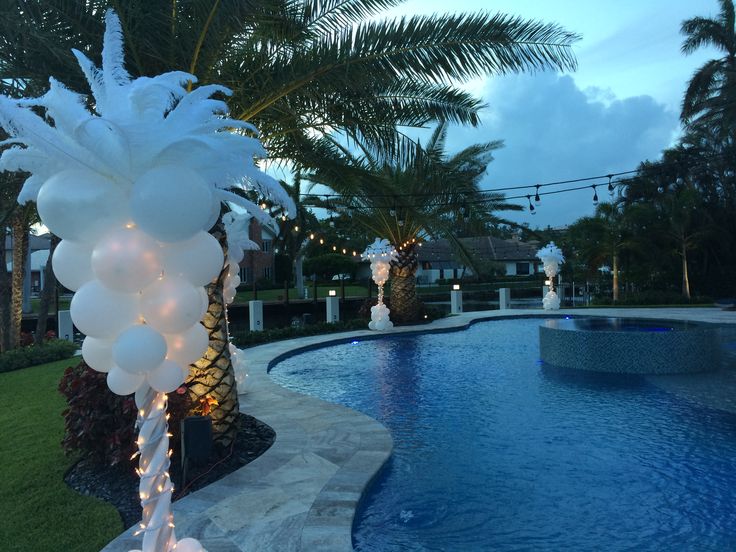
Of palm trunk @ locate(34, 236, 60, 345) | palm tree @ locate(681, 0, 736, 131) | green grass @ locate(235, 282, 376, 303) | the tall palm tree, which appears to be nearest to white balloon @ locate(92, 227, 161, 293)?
the tall palm tree

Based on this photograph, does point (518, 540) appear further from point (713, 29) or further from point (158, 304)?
point (713, 29)

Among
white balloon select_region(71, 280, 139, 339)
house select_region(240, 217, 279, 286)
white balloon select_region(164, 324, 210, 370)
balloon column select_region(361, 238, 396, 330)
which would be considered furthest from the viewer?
house select_region(240, 217, 279, 286)

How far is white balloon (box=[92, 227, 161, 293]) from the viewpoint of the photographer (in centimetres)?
254

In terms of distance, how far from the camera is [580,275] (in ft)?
107

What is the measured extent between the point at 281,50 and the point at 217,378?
4.48 metres

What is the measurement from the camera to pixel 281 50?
6918 millimetres

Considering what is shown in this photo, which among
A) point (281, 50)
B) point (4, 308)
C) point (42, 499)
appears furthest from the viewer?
point (4, 308)

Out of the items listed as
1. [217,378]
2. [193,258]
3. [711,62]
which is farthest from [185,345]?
[711,62]

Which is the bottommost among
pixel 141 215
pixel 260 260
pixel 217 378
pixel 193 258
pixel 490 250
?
pixel 217 378

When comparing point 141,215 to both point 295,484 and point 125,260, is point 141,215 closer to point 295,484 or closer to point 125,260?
point 125,260

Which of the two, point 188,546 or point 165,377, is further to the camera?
point 188,546

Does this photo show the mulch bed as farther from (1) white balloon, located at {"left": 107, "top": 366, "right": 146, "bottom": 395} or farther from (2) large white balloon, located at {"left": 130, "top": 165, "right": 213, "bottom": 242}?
(2) large white balloon, located at {"left": 130, "top": 165, "right": 213, "bottom": 242}

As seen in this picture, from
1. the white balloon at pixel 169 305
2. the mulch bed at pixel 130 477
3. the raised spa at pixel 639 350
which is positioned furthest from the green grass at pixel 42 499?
the raised spa at pixel 639 350

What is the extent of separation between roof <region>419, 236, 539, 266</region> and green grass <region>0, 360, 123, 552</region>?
167 ft
